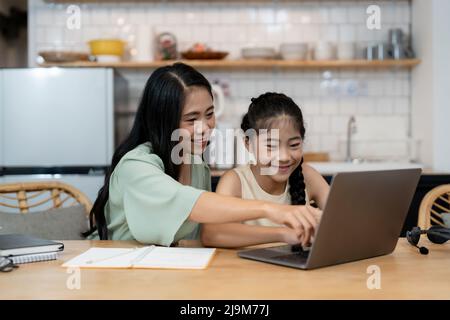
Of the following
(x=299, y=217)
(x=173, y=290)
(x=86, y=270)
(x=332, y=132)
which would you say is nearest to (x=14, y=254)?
(x=86, y=270)

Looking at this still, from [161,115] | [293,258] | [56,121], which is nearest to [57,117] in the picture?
[56,121]

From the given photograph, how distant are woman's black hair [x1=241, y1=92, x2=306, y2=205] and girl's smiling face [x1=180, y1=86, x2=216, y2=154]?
0.61ft

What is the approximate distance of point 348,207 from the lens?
4.16ft

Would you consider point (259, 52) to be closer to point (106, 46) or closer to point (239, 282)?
point (106, 46)

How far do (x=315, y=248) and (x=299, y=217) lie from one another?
0.25ft

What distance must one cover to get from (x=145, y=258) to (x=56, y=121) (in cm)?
246

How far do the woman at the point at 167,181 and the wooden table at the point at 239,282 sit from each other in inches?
5.0

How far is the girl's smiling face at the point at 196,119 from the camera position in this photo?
1796 millimetres

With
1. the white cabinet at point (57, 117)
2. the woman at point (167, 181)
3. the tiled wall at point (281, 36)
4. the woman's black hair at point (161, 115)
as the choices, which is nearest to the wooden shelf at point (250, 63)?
the tiled wall at point (281, 36)

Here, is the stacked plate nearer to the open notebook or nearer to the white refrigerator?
the white refrigerator

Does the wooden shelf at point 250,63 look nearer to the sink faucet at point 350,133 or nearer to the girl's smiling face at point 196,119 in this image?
the sink faucet at point 350,133

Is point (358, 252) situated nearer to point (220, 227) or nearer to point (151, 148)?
point (220, 227)

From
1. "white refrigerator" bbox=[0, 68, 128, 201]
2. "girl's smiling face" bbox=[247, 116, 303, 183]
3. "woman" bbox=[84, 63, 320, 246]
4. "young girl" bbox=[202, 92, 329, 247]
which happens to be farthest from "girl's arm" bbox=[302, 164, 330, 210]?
"white refrigerator" bbox=[0, 68, 128, 201]

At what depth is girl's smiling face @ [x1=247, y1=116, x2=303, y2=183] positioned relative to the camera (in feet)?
5.96
